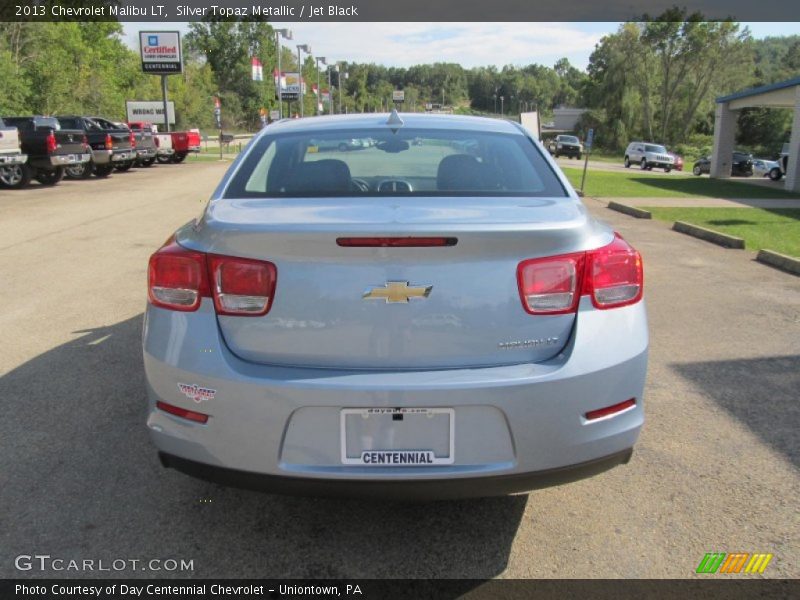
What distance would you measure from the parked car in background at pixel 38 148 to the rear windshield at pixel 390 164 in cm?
1854

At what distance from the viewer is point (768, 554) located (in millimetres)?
2830

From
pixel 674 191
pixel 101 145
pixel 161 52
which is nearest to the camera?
pixel 674 191

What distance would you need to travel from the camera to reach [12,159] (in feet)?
60.6

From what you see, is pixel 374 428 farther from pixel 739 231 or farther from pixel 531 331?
pixel 739 231

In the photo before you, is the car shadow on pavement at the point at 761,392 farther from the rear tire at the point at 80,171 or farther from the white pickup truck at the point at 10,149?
the rear tire at the point at 80,171

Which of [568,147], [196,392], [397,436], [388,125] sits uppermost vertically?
[388,125]

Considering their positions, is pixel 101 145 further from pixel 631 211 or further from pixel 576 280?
pixel 576 280

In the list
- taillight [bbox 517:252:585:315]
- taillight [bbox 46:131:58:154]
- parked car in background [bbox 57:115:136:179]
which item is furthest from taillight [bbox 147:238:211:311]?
parked car in background [bbox 57:115:136:179]

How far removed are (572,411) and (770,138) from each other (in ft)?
281

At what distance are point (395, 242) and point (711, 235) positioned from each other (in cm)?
1016

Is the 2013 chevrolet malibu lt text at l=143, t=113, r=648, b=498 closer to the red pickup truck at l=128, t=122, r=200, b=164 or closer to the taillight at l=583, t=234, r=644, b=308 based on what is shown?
A: the taillight at l=583, t=234, r=644, b=308

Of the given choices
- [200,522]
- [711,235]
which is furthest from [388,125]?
[711,235]

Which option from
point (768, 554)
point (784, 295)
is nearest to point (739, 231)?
point (784, 295)

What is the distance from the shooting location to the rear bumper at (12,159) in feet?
59.6
